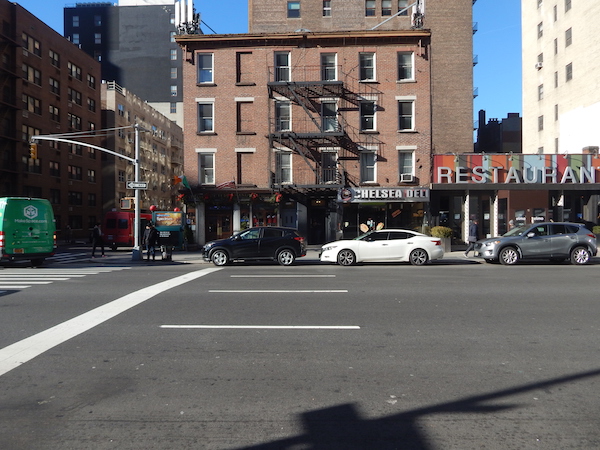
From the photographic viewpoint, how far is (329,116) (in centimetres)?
2964

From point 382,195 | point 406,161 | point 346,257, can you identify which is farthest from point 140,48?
point 346,257

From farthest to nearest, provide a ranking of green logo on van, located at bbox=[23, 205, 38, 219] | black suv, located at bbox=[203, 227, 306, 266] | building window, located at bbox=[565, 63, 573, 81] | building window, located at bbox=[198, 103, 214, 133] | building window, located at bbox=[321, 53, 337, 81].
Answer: building window, located at bbox=[565, 63, 573, 81]
building window, located at bbox=[198, 103, 214, 133]
building window, located at bbox=[321, 53, 337, 81]
black suv, located at bbox=[203, 227, 306, 266]
green logo on van, located at bbox=[23, 205, 38, 219]

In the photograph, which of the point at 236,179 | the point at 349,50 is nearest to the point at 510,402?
the point at 236,179

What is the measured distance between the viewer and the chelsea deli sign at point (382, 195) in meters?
28.5

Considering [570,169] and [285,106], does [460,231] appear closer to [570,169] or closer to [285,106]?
[570,169]

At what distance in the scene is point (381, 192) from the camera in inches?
1125

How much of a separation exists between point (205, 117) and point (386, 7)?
17815 millimetres

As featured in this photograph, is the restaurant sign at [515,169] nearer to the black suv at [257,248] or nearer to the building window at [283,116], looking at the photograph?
the building window at [283,116]

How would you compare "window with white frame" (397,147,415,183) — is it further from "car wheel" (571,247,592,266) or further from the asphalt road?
the asphalt road

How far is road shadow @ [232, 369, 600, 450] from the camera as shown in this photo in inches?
141

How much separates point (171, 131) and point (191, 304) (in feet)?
221

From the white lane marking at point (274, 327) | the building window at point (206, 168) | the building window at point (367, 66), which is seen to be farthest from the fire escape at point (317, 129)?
the white lane marking at point (274, 327)

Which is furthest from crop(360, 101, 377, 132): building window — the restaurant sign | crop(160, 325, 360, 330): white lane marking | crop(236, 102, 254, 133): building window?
crop(160, 325, 360, 330): white lane marking

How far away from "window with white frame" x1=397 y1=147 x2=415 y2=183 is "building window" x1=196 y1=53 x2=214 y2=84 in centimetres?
1290
